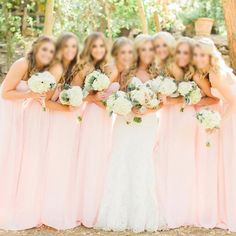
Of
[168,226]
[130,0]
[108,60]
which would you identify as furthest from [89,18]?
[168,226]

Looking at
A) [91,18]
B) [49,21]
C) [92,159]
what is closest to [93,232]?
[92,159]

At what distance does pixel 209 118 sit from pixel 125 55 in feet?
4.05

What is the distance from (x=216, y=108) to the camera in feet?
19.7

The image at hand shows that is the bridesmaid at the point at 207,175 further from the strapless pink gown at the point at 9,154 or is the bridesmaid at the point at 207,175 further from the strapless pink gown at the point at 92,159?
the strapless pink gown at the point at 9,154

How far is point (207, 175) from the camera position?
19.7 feet

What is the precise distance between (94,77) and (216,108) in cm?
156

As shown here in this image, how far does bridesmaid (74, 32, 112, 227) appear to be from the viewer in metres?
5.82

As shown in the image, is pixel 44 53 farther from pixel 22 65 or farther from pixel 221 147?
pixel 221 147

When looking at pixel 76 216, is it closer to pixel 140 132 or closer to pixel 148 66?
pixel 140 132

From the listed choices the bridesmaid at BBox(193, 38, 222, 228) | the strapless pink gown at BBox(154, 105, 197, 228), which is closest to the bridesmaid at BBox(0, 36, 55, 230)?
the strapless pink gown at BBox(154, 105, 197, 228)

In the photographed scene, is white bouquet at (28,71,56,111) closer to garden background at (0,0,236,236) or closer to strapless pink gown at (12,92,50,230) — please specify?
strapless pink gown at (12,92,50,230)

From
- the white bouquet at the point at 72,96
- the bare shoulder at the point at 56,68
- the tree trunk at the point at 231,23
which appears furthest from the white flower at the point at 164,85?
the tree trunk at the point at 231,23

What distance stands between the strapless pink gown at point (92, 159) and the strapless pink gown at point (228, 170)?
1420mm

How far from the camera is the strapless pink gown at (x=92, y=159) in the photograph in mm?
5855
